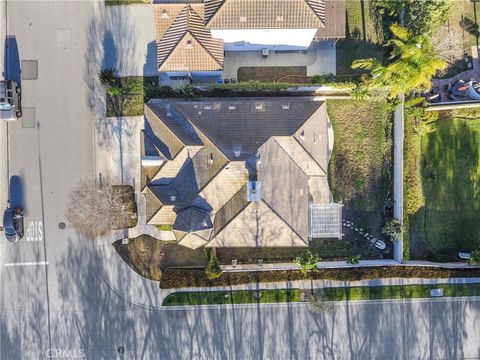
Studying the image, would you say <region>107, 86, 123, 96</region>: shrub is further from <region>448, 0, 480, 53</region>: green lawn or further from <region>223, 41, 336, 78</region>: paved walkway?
<region>448, 0, 480, 53</region>: green lawn

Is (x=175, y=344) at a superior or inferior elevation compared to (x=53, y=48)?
inferior

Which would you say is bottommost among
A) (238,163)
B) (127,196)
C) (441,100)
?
(127,196)

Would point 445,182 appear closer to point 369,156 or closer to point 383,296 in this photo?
point 369,156

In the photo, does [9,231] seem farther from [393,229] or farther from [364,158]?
[393,229]

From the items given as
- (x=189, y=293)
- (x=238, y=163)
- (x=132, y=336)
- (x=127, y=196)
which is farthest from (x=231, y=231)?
(x=132, y=336)

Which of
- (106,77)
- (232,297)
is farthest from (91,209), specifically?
(232,297)

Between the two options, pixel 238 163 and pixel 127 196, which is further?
pixel 127 196
